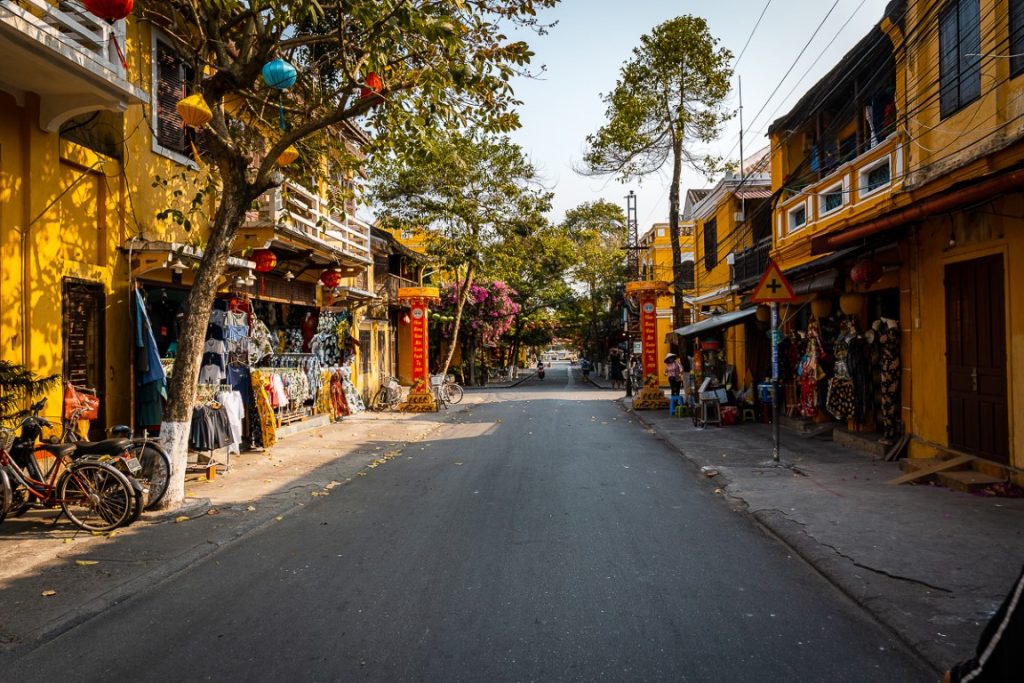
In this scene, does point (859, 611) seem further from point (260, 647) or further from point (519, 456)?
point (519, 456)

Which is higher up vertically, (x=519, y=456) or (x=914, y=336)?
(x=914, y=336)

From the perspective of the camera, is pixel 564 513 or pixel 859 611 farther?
pixel 564 513

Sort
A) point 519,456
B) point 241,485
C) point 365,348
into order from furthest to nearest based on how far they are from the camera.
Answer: point 365,348, point 519,456, point 241,485

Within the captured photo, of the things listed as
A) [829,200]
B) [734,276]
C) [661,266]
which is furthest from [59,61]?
[661,266]

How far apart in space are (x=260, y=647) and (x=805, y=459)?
9089mm

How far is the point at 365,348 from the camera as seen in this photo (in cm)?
2278

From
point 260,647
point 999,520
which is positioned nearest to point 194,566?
point 260,647

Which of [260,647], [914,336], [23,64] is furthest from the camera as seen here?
[914,336]

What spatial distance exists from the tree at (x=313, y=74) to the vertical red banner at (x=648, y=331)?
13.6m

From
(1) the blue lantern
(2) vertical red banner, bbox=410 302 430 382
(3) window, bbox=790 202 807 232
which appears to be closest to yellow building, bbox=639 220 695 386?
(2) vertical red banner, bbox=410 302 430 382

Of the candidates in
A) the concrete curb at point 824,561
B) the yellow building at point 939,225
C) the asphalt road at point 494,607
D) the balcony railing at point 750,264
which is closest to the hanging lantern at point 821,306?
the yellow building at point 939,225

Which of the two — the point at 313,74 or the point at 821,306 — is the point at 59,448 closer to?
the point at 313,74

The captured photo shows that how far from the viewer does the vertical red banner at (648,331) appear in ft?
74.0

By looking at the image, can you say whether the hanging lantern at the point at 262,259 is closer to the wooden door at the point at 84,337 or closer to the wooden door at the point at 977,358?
the wooden door at the point at 84,337
